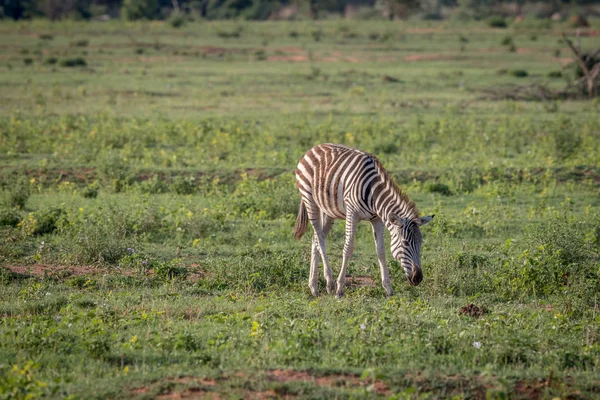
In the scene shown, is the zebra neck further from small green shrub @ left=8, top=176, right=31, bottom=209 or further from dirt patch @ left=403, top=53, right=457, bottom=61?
dirt patch @ left=403, top=53, right=457, bottom=61

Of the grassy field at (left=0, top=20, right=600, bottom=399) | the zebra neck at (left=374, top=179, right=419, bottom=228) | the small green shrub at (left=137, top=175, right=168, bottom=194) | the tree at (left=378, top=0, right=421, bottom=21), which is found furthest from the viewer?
the tree at (left=378, top=0, right=421, bottom=21)

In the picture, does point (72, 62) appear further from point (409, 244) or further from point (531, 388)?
point (531, 388)

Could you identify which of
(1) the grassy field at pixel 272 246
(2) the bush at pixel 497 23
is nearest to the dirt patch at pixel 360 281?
(1) the grassy field at pixel 272 246

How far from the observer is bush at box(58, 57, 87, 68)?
95.6ft

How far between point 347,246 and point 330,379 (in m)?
2.60

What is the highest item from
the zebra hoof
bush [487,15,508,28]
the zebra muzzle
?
bush [487,15,508,28]

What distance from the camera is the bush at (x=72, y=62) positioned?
2914 cm

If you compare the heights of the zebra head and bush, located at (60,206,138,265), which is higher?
the zebra head

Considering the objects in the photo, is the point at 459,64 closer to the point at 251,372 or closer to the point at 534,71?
the point at 534,71

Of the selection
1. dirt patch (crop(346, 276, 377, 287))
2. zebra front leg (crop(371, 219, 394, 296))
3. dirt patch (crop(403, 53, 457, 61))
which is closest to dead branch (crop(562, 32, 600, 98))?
dirt patch (crop(403, 53, 457, 61))

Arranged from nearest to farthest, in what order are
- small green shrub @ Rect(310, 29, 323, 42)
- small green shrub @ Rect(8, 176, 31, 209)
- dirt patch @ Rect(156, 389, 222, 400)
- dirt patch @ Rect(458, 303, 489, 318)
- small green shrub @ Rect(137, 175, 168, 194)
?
dirt patch @ Rect(156, 389, 222, 400), dirt patch @ Rect(458, 303, 489, 318), small green shrub @ Rect(8, 176, 31, 209), small green shrub @ Rect(137, 175, 168, 194), small green shrub @ Rect(310, 29, 323, 42)

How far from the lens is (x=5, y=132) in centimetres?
1641

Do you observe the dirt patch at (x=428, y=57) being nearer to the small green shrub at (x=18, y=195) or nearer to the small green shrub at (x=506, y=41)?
the small green shrub at (x=506, y=41)

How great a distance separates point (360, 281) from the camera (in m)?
8.84
